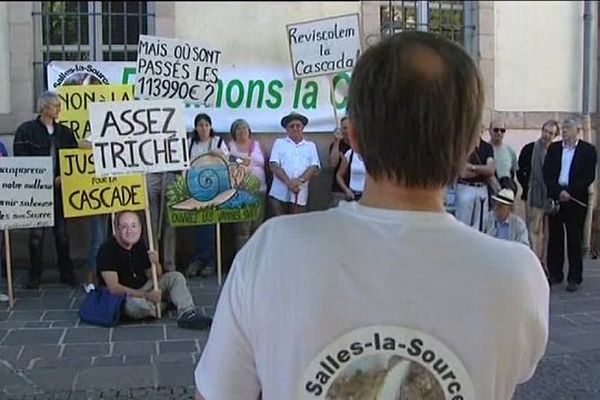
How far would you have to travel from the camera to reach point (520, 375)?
5.19 ft

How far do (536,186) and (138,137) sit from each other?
14.3 feet

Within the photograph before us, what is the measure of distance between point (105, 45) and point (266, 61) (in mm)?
1867

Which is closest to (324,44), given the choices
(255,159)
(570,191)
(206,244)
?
(255,159)

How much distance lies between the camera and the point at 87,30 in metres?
10.2

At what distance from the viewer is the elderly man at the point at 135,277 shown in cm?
715

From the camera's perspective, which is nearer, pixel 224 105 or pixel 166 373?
pixel 166 373

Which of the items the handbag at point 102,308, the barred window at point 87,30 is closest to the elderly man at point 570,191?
the handbag at point 102,308

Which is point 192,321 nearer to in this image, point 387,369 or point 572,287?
point 572,287

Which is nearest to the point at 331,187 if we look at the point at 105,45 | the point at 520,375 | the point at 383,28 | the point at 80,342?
the point at 383,28

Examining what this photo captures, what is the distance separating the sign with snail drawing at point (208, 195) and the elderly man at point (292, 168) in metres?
0.54

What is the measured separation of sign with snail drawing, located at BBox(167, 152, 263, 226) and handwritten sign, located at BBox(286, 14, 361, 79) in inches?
61.3

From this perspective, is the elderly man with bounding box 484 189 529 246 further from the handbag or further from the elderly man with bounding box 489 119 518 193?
the handbag

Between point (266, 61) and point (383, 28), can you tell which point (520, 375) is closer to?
point (266, 61)

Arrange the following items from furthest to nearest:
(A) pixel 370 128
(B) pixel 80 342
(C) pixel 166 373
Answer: (B) pixel 80 342
(C) pixel 166 373
(A) pixel 370 128
